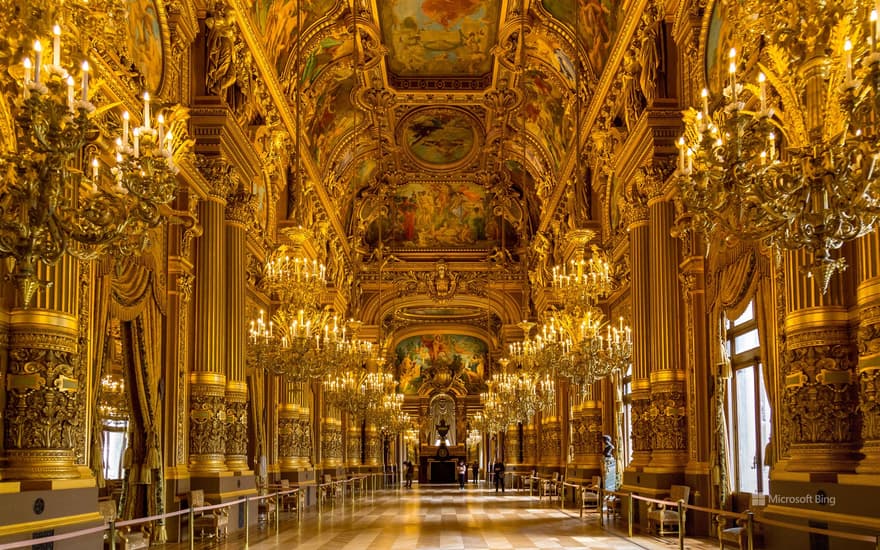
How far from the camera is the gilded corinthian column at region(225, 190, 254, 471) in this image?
1764 centimetres

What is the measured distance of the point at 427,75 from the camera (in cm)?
2975

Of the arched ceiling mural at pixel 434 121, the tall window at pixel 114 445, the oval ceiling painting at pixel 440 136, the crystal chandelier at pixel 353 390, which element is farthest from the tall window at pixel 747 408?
the oval ceiling painting at pixel 440 136

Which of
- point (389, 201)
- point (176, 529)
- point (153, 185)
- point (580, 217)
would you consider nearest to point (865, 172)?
point (153, 185)

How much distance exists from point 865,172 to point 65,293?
25.6ft

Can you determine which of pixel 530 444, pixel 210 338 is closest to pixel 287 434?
pixel 210 338

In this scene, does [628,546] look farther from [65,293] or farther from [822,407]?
[65,293]

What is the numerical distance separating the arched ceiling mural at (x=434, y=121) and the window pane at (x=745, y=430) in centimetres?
460

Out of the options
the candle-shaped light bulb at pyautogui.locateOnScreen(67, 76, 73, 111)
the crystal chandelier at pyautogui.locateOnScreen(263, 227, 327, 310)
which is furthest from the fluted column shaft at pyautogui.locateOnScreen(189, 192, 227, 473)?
the candle-shaped light bulb at pyautogui.locateOnScreen(67, 76, 73, 111)

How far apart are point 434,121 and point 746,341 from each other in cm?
2004

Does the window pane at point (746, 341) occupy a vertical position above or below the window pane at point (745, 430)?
above

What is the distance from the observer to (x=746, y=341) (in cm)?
1462

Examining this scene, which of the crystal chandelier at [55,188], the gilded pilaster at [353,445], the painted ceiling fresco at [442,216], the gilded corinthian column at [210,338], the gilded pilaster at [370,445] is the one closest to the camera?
the crystal chandelier at [55,188]

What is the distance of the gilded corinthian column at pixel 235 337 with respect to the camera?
17.6 metres

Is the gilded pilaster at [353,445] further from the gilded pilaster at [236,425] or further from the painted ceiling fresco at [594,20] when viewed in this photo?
the painted ceiling fresco at [594,20]
